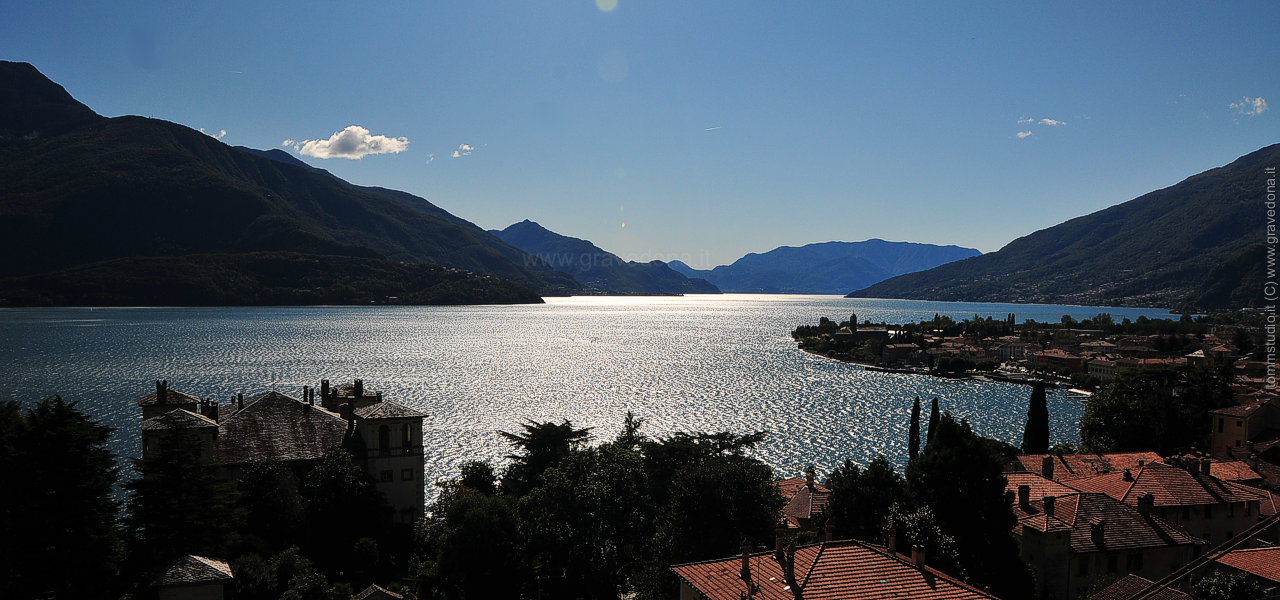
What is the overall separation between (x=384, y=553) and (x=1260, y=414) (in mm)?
55474

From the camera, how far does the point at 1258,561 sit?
70.2 feet

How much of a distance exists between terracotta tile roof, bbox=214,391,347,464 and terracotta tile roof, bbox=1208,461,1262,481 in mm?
44477

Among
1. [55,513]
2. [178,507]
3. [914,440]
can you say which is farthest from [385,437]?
[914,440]

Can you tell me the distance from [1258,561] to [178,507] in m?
35.7

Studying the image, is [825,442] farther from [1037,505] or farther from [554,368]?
[554,368]

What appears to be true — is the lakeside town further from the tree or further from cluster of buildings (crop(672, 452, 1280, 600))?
the tree

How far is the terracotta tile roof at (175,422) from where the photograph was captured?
27128mm

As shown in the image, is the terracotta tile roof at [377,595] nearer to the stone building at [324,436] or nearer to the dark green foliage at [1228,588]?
the stone building at [324,436]

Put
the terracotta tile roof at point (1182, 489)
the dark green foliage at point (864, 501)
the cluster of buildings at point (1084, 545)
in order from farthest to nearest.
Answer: the terracotta tile roof at point (1182, 489)
the dark green foliage at point (864, 501)
the cluster of buildings at point (1084, 545)

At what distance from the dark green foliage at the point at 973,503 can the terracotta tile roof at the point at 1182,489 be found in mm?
8523

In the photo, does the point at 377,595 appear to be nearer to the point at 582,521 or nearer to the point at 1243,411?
the point at 582,521

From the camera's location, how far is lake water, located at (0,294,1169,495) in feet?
228

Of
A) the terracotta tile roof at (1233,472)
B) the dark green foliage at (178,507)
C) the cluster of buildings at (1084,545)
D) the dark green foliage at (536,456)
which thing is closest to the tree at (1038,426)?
the cluster of buildings at (1084,545)

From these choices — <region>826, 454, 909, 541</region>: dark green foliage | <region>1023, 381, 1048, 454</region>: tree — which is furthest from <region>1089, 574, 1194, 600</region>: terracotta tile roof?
<region>1023, 381, 1048, 454</region>: tree
